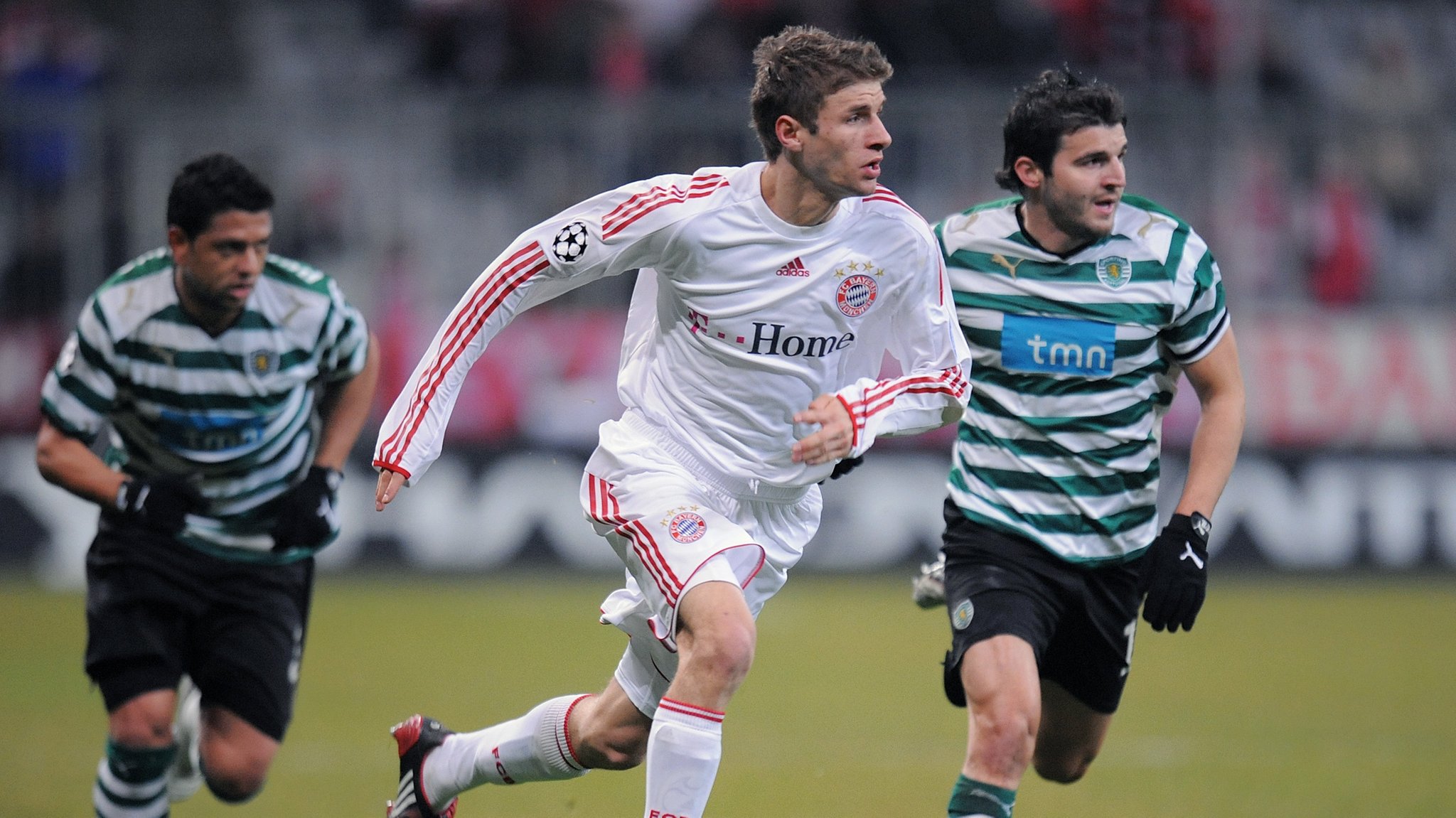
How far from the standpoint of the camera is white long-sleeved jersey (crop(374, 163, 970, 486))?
5.43 m

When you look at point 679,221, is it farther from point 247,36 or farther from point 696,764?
point 247,36

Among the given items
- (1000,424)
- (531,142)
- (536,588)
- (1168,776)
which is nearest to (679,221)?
(1000,424)

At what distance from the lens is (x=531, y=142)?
583 inches

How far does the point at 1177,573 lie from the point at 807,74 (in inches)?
74.9

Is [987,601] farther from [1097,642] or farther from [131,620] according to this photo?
[131,620]

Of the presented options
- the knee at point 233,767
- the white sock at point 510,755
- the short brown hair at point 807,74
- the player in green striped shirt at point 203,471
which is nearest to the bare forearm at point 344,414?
the player in green striped shirt at point 203,471

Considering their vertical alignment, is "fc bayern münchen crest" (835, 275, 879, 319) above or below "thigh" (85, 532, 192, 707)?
above

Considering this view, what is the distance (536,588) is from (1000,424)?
8.25 meters

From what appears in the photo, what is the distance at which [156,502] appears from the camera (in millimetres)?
6219

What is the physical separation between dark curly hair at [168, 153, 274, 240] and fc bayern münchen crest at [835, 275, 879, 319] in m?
2.19

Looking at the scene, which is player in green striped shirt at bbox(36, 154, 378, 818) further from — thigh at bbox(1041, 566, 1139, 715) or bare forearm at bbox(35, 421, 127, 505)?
thigh at bbox(1041, 566, 1139, 715)

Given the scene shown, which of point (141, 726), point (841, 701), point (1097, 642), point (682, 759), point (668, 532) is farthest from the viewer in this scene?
point (841, 701)

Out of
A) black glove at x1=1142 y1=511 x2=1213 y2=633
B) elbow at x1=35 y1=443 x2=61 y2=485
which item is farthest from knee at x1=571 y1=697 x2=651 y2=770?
elbow at x1=35 y1=443 x2=61 y2=485

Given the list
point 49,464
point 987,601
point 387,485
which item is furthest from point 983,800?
point 49,464
